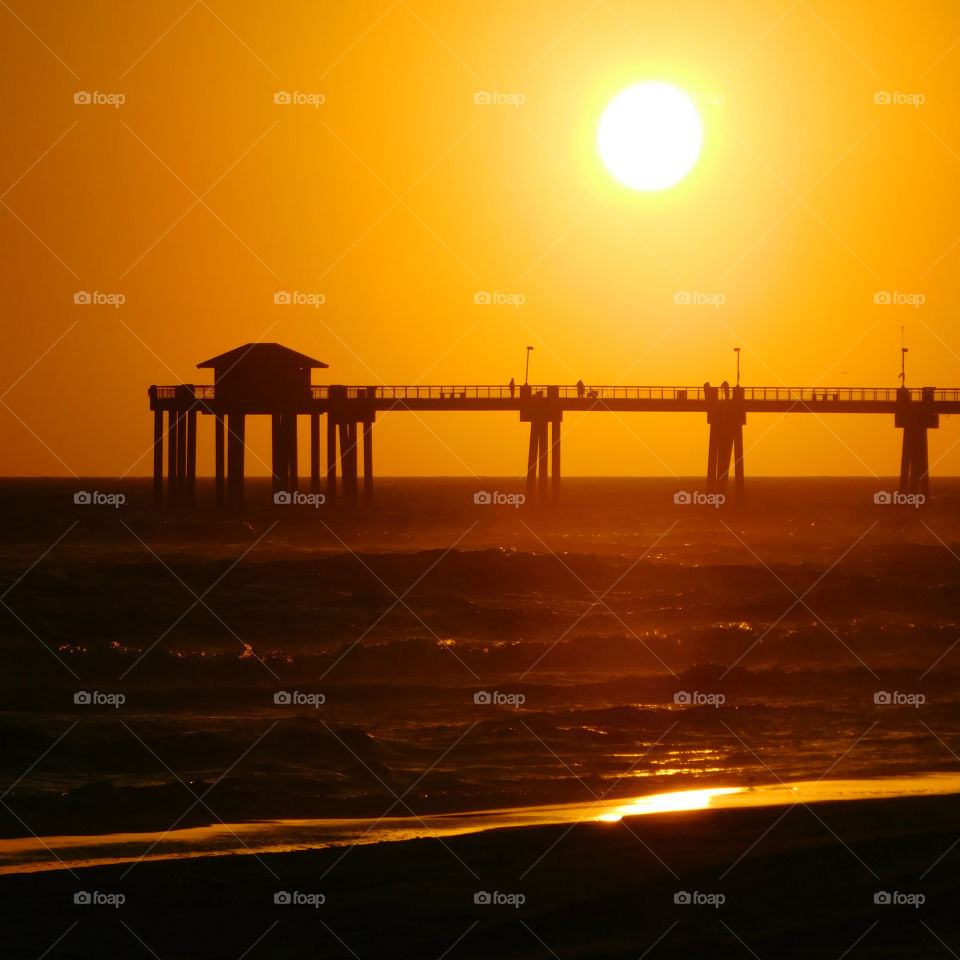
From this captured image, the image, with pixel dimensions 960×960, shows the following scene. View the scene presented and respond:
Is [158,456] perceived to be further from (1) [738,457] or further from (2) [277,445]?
(1) [738,457]

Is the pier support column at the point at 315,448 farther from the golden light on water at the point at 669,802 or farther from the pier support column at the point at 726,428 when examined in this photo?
the golden light on water at the point at 669,802

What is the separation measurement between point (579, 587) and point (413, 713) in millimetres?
20169

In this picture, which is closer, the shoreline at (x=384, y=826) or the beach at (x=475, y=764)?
the beach at (x=475, y=764)

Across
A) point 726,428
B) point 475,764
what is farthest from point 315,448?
point 475,764

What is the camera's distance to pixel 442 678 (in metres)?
20.5

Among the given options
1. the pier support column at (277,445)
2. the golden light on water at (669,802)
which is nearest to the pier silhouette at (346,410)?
the pier support column at (277,445)

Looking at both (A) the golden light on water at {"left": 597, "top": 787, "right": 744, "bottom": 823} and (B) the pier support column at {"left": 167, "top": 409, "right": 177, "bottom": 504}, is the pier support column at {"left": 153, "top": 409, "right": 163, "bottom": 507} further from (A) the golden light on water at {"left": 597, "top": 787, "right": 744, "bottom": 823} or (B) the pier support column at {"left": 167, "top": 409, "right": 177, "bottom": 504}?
(A) the golden light on water at {"left": 597, "top": 787, "right": 744, "bottom": 823}

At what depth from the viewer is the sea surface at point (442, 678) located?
40.3 feet

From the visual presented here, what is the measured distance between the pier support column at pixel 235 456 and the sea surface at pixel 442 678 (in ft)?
12.4

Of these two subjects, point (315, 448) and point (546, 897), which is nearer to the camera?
point (546, 897)

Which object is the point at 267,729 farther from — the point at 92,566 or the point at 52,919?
the point at 92,566

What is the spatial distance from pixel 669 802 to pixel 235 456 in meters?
41.0

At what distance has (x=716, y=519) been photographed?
231 ft

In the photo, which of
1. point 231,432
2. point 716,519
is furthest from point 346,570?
point 716,519
